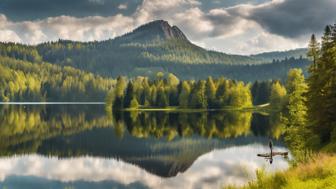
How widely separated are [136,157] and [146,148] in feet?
30.2

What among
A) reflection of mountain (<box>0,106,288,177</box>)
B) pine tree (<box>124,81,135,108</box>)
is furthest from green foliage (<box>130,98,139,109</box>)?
reflection of mountain (<box>0,106,288,177</box>)

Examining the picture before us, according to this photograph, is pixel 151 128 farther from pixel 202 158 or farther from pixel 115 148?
pixel 202 158

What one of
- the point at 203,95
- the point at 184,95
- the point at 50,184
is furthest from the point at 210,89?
the point at 50,184

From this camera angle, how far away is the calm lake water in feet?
158

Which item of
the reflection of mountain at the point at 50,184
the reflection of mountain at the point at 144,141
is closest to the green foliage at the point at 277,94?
the reflection of mountain at the point at 144,141

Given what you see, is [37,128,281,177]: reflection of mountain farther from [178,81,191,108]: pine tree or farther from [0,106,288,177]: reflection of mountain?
[178,81,191,108]: pine tree

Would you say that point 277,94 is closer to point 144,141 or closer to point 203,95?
point 203,95

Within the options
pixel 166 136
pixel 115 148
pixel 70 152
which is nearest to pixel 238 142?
pixel 166 136

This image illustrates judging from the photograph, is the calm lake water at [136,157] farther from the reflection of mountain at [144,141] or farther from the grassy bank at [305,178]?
the grassy bank at [305,178]

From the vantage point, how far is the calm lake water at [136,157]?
158 feet

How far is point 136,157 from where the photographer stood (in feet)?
213

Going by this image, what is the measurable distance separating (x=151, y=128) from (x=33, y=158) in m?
46.3

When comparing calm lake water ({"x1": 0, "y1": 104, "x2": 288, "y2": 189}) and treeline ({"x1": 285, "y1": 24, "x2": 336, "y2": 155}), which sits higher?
treeline ({"x1": 285, "y1": 24, "x2": 336, "y2": 155})

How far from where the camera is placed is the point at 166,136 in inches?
3580
